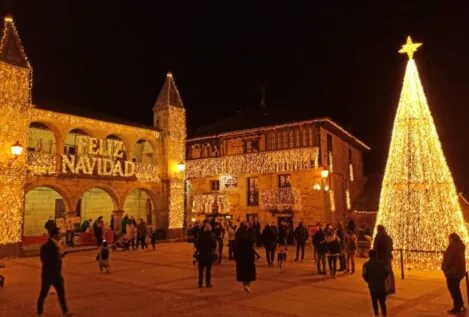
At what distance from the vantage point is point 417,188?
594 inches

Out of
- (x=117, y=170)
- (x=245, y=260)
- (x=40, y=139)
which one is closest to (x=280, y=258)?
(x=245, y=260)

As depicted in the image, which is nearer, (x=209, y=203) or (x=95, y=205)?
(x=95, y=205)

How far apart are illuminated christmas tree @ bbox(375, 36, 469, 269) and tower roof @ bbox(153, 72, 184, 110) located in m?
16.3

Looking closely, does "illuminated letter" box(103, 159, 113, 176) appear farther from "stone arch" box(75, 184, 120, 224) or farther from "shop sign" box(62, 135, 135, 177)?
"stone arch" box(75, 184, 120, 224)

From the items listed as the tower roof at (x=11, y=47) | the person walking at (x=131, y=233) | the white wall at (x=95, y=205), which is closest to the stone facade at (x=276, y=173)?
the white wall at (x=95, y=205)

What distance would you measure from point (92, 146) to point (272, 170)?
12.7 m

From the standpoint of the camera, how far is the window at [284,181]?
29656mm

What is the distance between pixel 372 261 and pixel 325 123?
22.2 meters

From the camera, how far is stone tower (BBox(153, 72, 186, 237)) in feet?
89.3

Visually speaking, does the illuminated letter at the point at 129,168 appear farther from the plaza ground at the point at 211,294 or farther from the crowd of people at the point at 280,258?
the plaza ground at the point at 211,294

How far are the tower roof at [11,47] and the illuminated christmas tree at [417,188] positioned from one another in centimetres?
1767

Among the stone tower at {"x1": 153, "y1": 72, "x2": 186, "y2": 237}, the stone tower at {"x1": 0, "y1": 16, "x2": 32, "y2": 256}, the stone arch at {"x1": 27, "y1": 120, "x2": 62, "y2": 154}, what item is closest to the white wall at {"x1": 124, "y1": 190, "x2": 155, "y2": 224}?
the stone tower at {"x1": 153, "y1": 72, "x2": 186, "y2": 237}

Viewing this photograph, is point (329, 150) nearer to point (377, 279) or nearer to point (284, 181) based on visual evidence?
point (284, 181)

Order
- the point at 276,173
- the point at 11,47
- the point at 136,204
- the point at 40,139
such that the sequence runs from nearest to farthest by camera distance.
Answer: the point at 11,47
the point at 40,139
the point at 276,173
the point at 136,204
